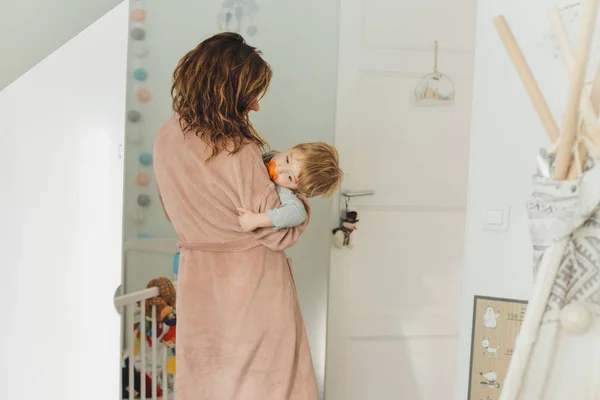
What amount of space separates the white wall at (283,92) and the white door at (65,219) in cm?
108

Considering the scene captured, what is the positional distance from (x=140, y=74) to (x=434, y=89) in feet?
3.93

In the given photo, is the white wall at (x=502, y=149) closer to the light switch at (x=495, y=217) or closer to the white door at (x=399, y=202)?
the light switch at (x=495, y=217)

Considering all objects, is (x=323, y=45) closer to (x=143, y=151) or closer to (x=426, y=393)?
(x=143, y=151)

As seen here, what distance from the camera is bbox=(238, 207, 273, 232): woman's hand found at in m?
1.80

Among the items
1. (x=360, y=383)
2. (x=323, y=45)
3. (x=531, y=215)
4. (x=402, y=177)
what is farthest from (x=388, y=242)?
(x=531, y=215)

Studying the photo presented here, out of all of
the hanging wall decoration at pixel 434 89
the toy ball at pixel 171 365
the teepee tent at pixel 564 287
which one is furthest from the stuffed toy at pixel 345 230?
the teepee tent at pixel 564 287

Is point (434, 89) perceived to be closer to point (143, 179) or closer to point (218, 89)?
point (218, 89)

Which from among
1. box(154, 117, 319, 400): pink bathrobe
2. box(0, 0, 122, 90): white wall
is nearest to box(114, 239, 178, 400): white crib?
box(154, 117, 319, 400): pink bathrobe

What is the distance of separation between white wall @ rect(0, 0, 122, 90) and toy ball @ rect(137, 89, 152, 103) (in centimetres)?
34

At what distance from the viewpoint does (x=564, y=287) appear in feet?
4.00

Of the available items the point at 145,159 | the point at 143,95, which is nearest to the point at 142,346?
the point at 145,159

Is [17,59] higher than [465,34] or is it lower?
lower

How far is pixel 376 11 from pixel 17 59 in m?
1.36

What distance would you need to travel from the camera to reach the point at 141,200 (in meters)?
2.68
